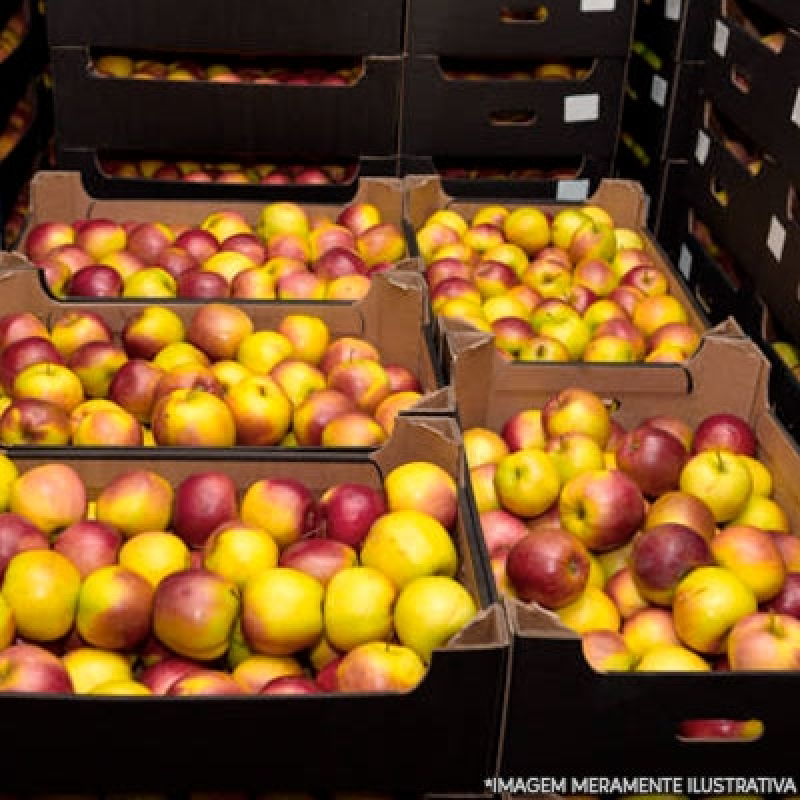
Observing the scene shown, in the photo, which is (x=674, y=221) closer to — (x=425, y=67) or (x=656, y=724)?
(x=425, y=67)

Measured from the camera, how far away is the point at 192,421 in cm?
169

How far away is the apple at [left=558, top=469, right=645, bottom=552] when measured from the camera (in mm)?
1604

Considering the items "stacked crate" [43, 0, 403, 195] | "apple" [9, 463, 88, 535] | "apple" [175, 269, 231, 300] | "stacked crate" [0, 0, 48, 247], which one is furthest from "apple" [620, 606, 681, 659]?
"stacked crate" [0, 0, 48, 247]

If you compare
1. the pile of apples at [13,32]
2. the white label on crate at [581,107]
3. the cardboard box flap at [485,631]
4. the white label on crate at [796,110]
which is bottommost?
the pile of apples at [13,32]

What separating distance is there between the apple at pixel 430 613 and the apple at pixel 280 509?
0.22 metres

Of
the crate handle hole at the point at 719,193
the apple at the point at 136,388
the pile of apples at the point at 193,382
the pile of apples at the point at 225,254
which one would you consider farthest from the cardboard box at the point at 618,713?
the crate handle hole at the point at 719,193

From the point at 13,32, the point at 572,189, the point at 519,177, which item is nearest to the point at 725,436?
the point at 572,189

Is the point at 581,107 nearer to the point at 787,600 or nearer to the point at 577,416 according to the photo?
the point at 577,416

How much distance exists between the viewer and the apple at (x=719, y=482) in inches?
66.2

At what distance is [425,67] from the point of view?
286 cm

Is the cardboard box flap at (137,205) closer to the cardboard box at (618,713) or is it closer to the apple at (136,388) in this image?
the apple at (136,388)

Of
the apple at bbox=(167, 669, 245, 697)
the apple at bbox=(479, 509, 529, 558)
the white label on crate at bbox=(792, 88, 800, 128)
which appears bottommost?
the apple at bbox=(479, 509, 529, 558)

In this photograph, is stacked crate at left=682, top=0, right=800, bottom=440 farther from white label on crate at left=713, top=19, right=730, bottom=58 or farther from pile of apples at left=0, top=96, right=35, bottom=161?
pile of apples at left=0, top=96, right=35, bottom=161

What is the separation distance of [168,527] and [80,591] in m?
0.21
